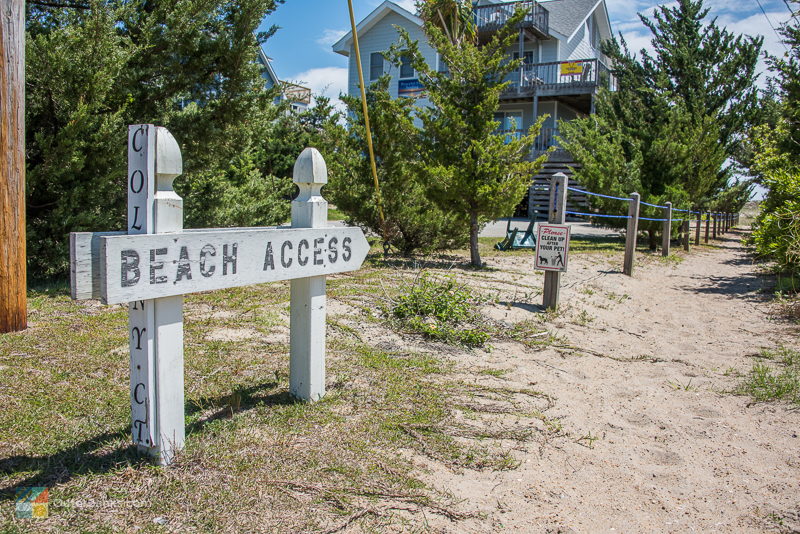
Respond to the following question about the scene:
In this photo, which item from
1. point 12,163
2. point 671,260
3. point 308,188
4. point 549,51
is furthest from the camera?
point 549,51

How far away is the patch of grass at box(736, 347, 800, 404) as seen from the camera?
4.34 metres

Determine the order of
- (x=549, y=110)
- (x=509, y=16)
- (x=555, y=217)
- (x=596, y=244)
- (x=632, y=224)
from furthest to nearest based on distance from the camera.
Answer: (x=549, y=110)
(x=509, y=16)
(x=596, y=244)
(x=632, y=224)
(x=555, y=217)

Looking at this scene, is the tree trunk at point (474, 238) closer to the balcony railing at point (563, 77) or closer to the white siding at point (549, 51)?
the balcony railing at point (563, 77)

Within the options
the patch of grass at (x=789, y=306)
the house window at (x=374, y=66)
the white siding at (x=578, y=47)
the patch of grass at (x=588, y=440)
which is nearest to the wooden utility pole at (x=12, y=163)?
the patch of grass at (x=588, y=440)

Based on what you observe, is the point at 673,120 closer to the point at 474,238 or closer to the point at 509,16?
the point at 474,238

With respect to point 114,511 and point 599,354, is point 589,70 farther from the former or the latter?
point 114,511

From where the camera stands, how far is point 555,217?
292 inches

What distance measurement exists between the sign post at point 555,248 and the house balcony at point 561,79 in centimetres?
1888

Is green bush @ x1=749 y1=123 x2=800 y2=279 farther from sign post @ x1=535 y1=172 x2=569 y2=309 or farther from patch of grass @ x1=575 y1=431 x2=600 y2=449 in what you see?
patch of grass @ x1=575 y1=431 x2=600 y2=449

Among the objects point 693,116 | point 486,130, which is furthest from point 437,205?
point 693,116

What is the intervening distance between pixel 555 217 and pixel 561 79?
20980 mm

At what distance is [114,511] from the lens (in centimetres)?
251

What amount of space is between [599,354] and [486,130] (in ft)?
17.7

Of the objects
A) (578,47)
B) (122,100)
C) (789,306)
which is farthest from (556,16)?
(122,100)
